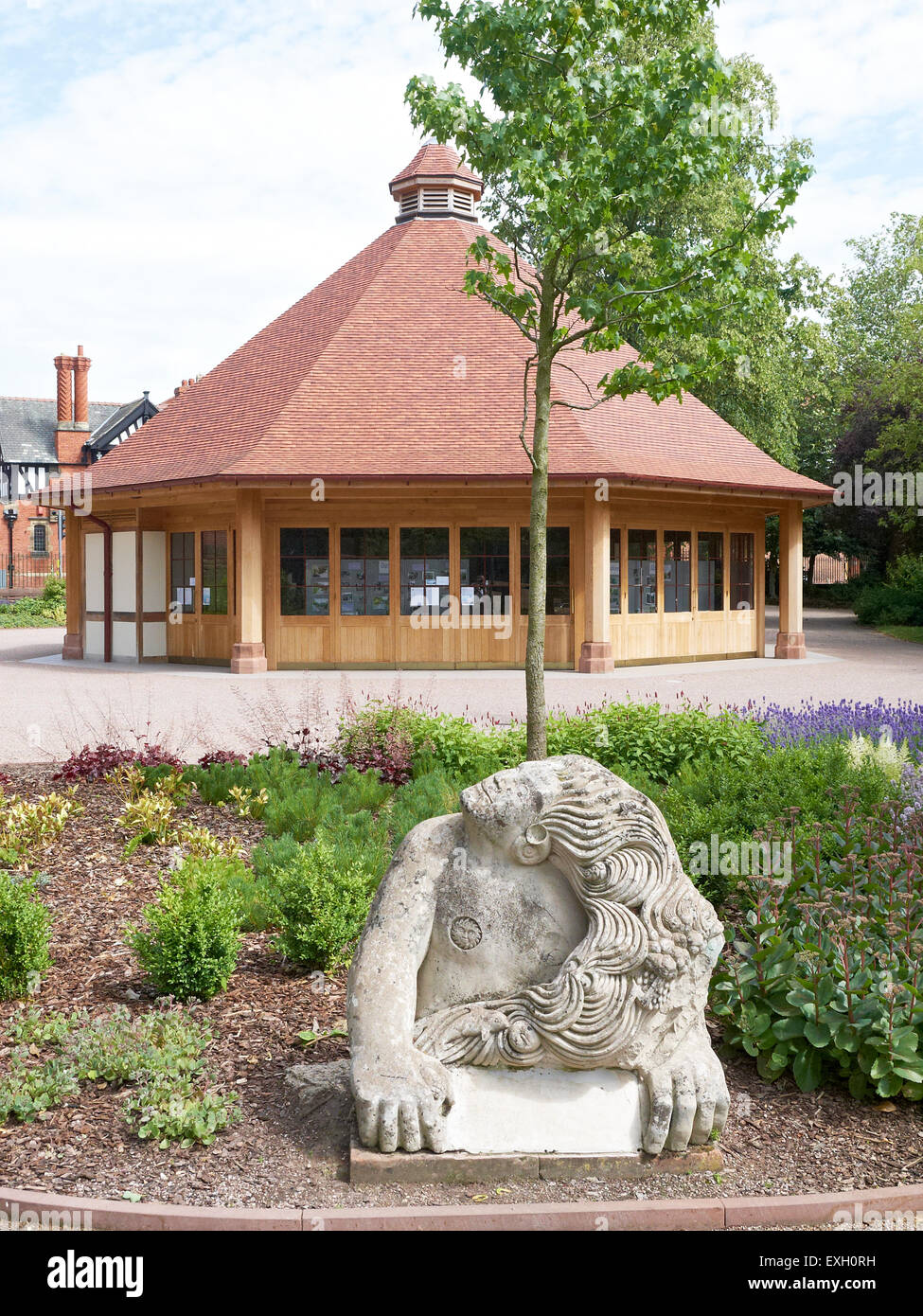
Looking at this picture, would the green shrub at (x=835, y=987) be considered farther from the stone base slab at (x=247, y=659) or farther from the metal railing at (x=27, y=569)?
the metal railing at (x=27, y=569)

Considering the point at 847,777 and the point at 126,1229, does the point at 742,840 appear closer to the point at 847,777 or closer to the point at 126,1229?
the point at 847,777

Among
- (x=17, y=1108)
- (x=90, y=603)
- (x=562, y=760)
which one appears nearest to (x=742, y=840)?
(x=562, y=760)

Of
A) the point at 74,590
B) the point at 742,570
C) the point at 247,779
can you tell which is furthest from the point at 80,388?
the point at 247,779

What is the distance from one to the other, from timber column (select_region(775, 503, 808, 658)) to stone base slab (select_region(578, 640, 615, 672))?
466 centimetres

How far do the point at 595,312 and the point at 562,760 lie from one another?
14.0ft

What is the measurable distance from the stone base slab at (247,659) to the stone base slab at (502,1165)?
597 inches

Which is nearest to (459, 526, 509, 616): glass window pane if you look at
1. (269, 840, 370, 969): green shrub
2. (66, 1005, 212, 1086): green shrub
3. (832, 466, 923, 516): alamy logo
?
(269, 840, 370, 969): green shrub

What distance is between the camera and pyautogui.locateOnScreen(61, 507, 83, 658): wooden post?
71.3 ft

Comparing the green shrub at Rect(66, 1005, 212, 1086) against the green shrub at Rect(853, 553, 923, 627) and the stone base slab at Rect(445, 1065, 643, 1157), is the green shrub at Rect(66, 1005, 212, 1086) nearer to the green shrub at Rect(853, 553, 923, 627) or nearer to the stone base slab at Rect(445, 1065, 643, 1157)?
the stone base slab at Rect(445, 1065, 643, 1157)

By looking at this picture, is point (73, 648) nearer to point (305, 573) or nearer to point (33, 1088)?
point (305, 573)

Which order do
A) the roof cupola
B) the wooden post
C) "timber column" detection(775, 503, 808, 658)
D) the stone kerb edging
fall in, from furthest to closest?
the roof cupola, the wooden post, "timber column" detection(775, 503, 808, 658), the stone kerb edging

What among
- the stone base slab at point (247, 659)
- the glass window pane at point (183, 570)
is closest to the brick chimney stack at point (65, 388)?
the glass window pane at point (183, 570)

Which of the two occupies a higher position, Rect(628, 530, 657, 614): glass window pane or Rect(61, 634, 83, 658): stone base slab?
Rect(628, 530, 657, 614): glass window pane

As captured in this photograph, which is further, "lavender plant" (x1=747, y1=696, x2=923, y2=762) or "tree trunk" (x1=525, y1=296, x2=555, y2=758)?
"lavender plant" (x1=747, y1=696, x2=923, y2=762)
